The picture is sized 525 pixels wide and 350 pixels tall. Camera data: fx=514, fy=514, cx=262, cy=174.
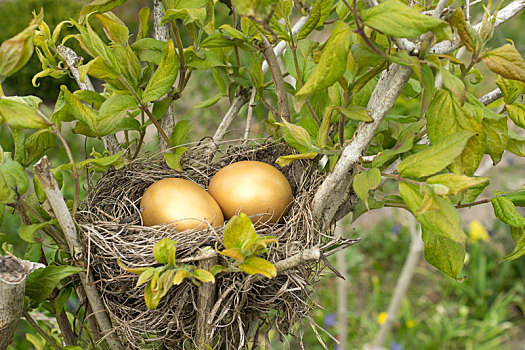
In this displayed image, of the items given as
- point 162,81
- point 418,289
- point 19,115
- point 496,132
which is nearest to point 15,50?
point 19,115

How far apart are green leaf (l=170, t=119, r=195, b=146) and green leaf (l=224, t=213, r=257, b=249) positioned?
224 mm

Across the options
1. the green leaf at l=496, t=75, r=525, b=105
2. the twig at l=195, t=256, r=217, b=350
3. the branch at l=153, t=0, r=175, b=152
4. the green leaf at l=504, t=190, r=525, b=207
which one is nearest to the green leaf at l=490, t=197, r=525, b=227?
the green leaf at l=504, t=190, r=525, b=207

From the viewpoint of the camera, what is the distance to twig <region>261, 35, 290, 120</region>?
0.64m

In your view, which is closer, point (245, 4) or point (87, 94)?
point (245, 4)

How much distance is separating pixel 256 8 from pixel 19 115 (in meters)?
0.25

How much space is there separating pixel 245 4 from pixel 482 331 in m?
2.02

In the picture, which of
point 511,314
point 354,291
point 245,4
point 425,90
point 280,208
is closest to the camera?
point 245,4

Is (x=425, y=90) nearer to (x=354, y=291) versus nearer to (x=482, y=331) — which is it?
(x=482, y=331)

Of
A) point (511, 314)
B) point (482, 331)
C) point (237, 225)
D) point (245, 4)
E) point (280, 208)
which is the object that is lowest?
point (511, 314)

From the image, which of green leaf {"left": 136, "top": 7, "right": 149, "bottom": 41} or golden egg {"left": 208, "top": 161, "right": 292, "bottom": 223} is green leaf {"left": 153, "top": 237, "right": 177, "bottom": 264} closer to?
golden egg {"left": 208, "top": 161, "right": 292, "bottom": 223}

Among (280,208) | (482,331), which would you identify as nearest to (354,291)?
(482,331)

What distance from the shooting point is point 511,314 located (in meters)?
2.27

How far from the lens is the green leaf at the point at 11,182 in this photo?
52cm

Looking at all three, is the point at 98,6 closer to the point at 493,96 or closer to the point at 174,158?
the point at 174,158
